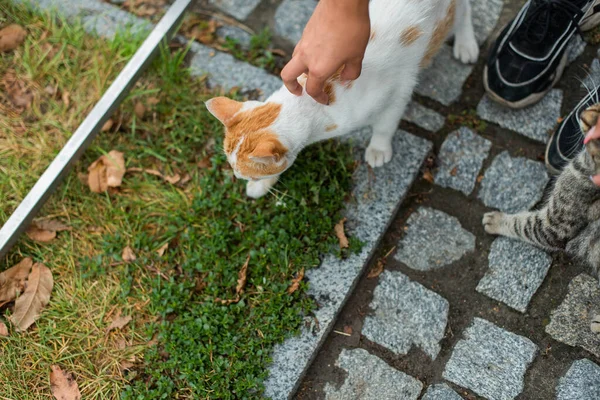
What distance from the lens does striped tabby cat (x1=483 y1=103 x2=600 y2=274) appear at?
202 cm

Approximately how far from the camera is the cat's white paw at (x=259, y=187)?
2.59 meters

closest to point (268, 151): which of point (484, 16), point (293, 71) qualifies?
point (293, 71)

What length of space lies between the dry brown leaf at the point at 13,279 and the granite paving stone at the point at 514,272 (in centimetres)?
211

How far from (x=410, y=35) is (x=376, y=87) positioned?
242 millimetres

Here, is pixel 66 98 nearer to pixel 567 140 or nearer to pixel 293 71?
pixel 293 71

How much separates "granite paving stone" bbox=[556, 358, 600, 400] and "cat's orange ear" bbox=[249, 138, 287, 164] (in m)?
1.50

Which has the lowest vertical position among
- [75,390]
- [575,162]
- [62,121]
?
[75,390]

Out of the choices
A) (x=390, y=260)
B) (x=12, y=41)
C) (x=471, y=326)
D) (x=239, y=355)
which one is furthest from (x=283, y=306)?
(x=12, y=41)

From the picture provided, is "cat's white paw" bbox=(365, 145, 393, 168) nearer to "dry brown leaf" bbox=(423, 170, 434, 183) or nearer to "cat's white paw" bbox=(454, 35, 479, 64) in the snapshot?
"dry brown leaf" bbox=(423, 170, 434, 183)

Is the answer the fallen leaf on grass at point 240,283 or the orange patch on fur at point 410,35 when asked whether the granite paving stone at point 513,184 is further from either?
the fallen leaf on grass at point 240,283

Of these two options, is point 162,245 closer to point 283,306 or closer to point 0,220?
point 283,306

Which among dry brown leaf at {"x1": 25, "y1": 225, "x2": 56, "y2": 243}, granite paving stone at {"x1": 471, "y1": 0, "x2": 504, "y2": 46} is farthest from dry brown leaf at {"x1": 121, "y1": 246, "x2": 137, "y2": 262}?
granite paving stone at {"x1": 471, "y1": 0, "x2": 504, "y2": 46}

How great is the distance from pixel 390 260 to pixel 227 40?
60.8 inches

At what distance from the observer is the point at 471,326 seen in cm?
241
